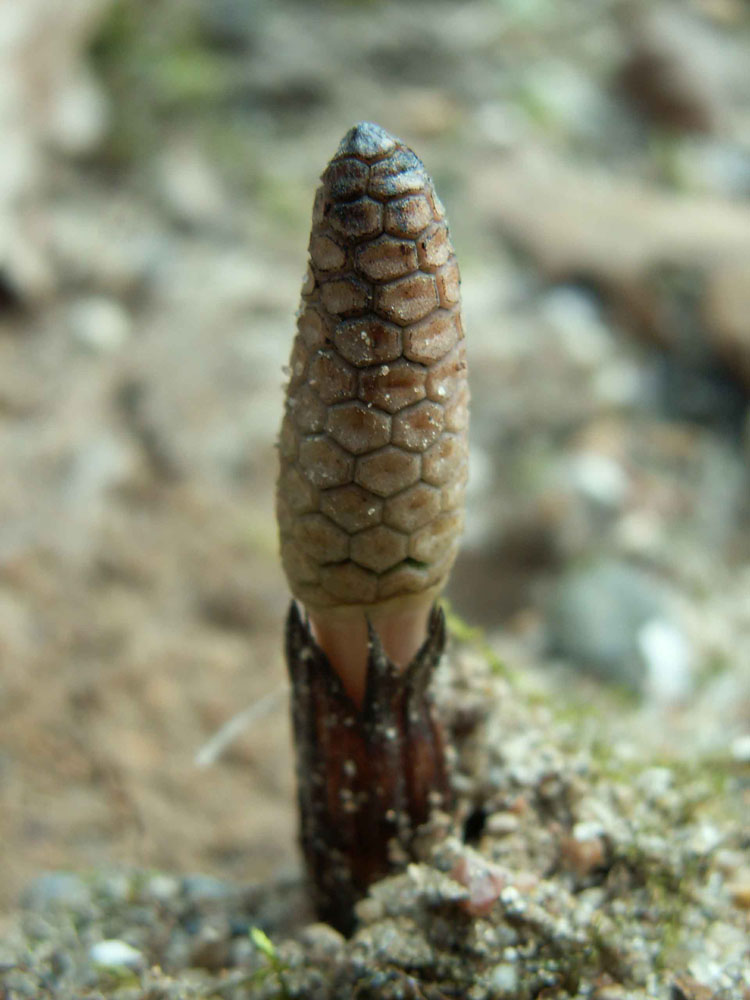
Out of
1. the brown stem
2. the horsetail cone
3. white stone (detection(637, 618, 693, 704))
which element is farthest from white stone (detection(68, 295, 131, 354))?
the horsetail cone

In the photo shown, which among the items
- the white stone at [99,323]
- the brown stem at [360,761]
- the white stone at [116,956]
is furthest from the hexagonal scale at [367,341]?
the white stone at [99,323]

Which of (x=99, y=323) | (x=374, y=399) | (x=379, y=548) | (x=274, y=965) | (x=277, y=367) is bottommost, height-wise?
(x=274, y=965)

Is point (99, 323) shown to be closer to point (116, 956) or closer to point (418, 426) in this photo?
point (116, 956)

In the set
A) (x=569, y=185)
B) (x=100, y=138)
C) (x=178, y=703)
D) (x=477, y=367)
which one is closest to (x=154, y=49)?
(x=100, y=138)

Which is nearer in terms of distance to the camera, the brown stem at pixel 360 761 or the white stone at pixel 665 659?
the brown stem at pixel 360 761

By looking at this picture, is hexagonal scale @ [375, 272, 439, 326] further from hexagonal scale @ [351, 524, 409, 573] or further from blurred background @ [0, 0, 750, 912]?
blurred background @ [0, 0, 750, 912]

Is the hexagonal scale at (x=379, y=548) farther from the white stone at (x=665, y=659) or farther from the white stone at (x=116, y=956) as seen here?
the white stone at (x=665, y=659)

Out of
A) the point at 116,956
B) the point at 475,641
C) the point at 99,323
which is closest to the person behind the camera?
the point at 116,956

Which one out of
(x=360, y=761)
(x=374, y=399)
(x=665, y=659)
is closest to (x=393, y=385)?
(x=374, y=399)
